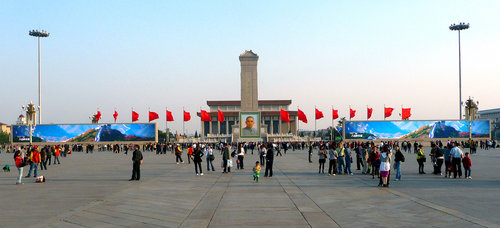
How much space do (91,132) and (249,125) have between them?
28858 millimetres

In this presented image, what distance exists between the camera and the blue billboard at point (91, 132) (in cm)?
7600

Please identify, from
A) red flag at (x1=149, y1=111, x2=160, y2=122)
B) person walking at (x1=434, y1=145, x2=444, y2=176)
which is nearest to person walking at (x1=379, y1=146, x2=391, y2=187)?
A: person walking at (x1=434, y1=145, x2=444, y2=176)

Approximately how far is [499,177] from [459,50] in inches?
2393

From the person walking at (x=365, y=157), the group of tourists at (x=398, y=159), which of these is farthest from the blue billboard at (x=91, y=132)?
the person walking at (x=365, y=157)

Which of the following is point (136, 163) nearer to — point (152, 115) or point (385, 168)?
point (385, 168)

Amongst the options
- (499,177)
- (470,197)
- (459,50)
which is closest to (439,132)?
(459,50)

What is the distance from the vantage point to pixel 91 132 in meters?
77.2

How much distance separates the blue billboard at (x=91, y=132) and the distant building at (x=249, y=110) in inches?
1170

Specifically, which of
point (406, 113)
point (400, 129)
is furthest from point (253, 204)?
point (400, 129)

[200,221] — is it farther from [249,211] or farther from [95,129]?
[95,129]

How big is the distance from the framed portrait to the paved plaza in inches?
2856

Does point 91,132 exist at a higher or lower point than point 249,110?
lower

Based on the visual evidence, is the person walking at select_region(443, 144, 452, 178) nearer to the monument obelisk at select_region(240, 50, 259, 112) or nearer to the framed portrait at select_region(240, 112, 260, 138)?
the framed portrait at select_region(240, 112, 260, 138)

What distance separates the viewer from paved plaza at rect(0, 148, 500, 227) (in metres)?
9.08
